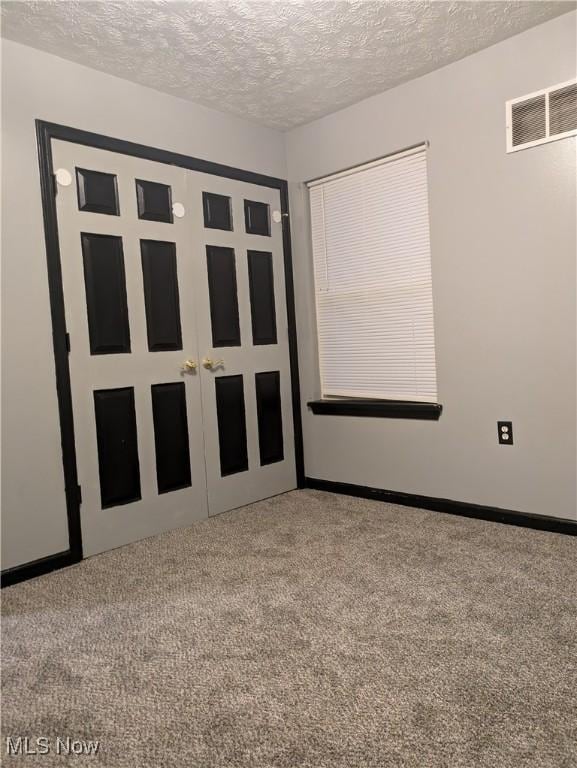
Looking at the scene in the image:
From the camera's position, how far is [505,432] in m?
3.10

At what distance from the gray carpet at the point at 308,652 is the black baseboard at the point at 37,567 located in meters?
0.05

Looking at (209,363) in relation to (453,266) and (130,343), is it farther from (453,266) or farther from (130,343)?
(453,266)

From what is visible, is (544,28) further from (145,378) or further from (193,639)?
(193,639)

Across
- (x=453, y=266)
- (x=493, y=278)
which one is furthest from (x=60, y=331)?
(x=493, y=278)

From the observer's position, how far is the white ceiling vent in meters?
2.72

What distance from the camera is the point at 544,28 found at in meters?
2.77

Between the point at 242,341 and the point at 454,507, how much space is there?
5.44 feet

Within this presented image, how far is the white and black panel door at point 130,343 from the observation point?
2898mm

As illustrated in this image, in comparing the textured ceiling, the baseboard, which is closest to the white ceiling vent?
the textured ceiling

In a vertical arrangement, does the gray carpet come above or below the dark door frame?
below

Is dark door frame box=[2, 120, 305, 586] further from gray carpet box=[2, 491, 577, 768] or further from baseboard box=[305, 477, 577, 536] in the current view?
baseboard box=[305, 477, 577, 536]

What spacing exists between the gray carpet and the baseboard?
0.28 feet

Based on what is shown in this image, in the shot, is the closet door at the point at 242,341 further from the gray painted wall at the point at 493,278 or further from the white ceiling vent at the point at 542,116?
the white ceiling vent at the point at 542,116

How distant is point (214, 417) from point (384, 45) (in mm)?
2245
